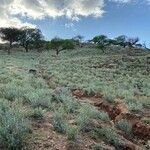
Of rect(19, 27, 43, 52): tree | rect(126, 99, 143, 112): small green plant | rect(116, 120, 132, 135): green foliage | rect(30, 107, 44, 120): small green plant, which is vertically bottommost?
rect(116, 120, 132, 135): green foliage

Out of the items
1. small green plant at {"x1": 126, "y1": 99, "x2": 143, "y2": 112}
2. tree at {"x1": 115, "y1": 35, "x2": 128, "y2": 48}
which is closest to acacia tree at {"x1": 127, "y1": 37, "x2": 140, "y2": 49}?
tree at {"x1": 115, "y1": 35, "x2": 128, "y2": 48}


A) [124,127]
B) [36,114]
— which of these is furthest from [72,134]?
[124,127]

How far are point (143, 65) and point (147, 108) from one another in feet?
119

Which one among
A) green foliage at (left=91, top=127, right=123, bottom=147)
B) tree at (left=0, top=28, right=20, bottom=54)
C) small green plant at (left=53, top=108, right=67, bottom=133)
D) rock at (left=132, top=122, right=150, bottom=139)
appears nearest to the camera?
small green plant at (left=53, top=108, right=67, bottom=133)

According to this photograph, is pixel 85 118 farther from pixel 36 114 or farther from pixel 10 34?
pixel 10 34

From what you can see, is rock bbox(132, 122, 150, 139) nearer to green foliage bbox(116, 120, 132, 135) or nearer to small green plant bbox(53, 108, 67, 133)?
green foliage bbox(116, 120, 132, 135)

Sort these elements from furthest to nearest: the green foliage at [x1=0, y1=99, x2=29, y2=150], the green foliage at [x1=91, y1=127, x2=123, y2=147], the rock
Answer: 1. the rock
2. the green foliage at [x1=91, y1=127, x2=123, y2=147]
3. the green foliage at [x1=0, y1=99, x2=29, y2=150]

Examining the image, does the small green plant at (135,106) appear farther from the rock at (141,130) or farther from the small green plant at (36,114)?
the small green plant at (36,114)

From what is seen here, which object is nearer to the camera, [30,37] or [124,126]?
[124,126]

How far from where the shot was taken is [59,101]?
1538cm

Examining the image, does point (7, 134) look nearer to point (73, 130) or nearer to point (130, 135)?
point (73, 130)

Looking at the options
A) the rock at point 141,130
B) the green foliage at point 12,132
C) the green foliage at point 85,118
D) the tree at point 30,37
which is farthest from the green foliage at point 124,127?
the tree at point 30,37

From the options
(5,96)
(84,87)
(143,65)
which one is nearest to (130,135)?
(5,96)

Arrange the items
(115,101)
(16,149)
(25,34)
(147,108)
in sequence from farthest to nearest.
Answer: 1. (25,34)
2. (115,101)
3. (147,108)
4. (16,149)
